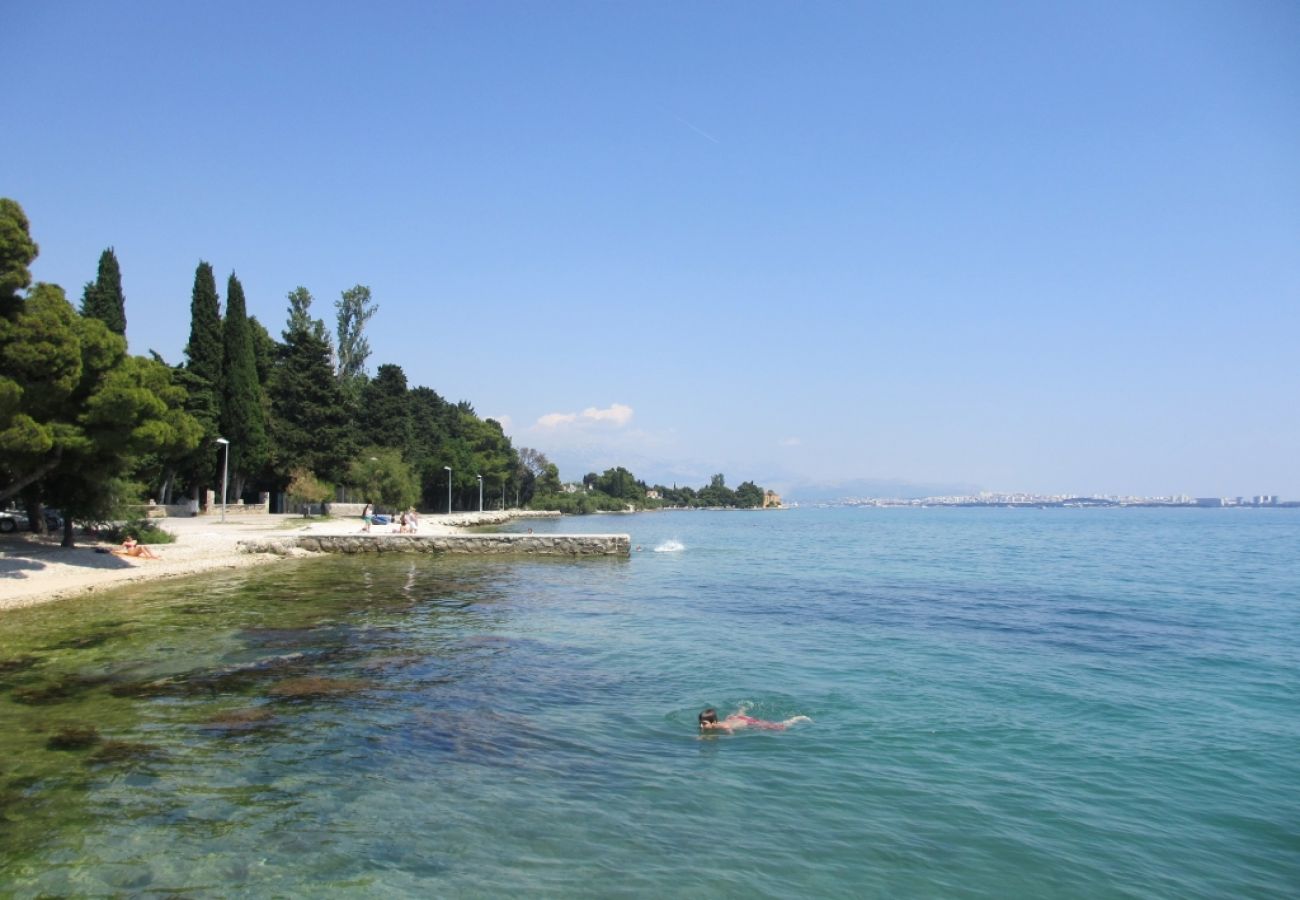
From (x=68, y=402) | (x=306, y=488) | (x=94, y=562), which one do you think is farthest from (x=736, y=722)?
(x=306, y=488)

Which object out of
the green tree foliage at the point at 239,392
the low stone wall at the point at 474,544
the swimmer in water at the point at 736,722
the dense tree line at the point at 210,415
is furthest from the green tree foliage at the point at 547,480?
the swimmer in water at the point at 736,722

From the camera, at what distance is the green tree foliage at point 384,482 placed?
65625 millimetres

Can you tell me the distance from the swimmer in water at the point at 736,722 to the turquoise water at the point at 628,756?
31 cm

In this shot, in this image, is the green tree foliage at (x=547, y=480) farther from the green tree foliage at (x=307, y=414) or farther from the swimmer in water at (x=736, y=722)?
the swimmer in water at (x=736, y=722)

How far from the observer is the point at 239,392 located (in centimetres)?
5559

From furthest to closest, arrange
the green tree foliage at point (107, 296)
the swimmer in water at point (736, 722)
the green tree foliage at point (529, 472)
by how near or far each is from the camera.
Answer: the green tree foliage at point (529, 472)
the green tree foliage at point (107, 296)
the swimmer in water at point (736, 722)

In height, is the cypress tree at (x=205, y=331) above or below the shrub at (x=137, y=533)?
above

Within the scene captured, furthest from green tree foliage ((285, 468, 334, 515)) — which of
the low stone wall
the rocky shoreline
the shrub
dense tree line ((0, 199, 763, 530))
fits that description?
the shrub

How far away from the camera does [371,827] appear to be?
7.43 m

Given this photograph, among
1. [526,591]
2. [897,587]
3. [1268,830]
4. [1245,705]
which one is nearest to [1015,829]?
[1268,830]

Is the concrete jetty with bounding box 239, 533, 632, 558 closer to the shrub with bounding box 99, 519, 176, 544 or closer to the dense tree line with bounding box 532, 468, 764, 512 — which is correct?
the shrub with bounding box 99, 519, 176, 544

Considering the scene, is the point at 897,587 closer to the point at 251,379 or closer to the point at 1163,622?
the point at 1163,622

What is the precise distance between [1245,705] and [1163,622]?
1033 centimetres

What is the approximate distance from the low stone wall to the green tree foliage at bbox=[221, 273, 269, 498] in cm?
2162
